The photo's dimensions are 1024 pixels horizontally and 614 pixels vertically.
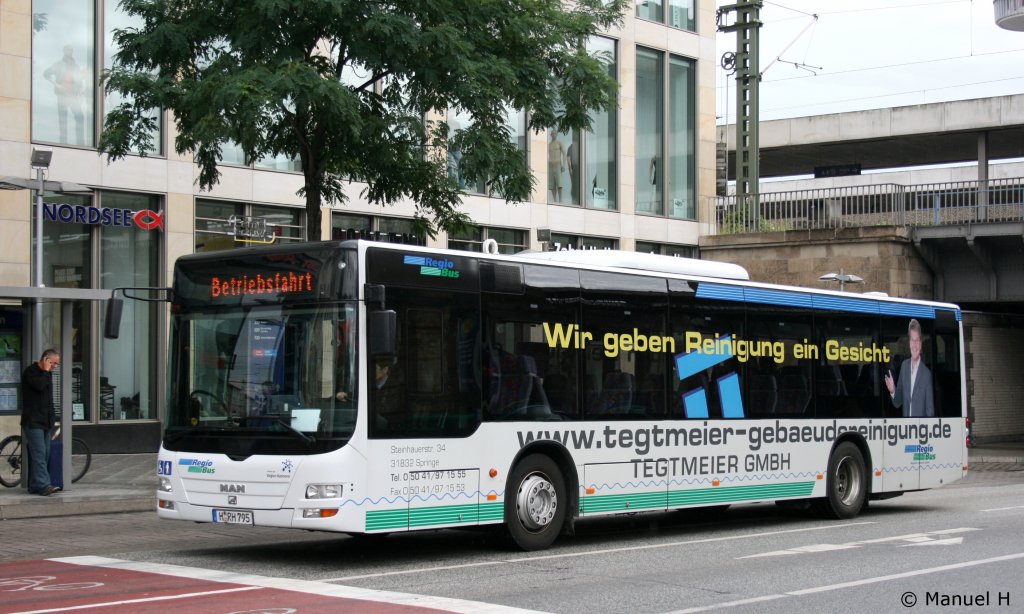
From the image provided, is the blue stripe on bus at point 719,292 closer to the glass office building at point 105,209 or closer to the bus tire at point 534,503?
the bus tire at point 534,503

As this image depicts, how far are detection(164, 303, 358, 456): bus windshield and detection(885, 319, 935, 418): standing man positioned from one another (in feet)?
29.4

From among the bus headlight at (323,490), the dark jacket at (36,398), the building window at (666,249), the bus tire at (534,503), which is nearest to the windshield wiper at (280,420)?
the bus headlight at (323,490)

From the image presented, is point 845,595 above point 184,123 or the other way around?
the other way around

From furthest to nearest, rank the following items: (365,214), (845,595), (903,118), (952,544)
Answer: (903,118), (365,214), (952,544), (845,595)

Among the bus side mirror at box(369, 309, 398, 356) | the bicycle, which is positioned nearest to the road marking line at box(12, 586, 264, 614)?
the bus side mirror at box(369, 309, 398, 356)

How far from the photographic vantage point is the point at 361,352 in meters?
10.9

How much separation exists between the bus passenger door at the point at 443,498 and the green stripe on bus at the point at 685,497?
1.55m

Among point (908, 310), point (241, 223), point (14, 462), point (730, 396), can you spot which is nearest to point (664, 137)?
point (241, 223)

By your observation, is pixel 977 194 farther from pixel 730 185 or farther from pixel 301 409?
pixel 301 409

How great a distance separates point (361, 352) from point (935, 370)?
32.8 ft

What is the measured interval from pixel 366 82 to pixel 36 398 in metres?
6.02

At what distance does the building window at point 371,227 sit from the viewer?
26.5m

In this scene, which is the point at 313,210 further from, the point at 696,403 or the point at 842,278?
the point at 842,278

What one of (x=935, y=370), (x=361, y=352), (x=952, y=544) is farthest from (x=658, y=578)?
(x=935, y=370)
